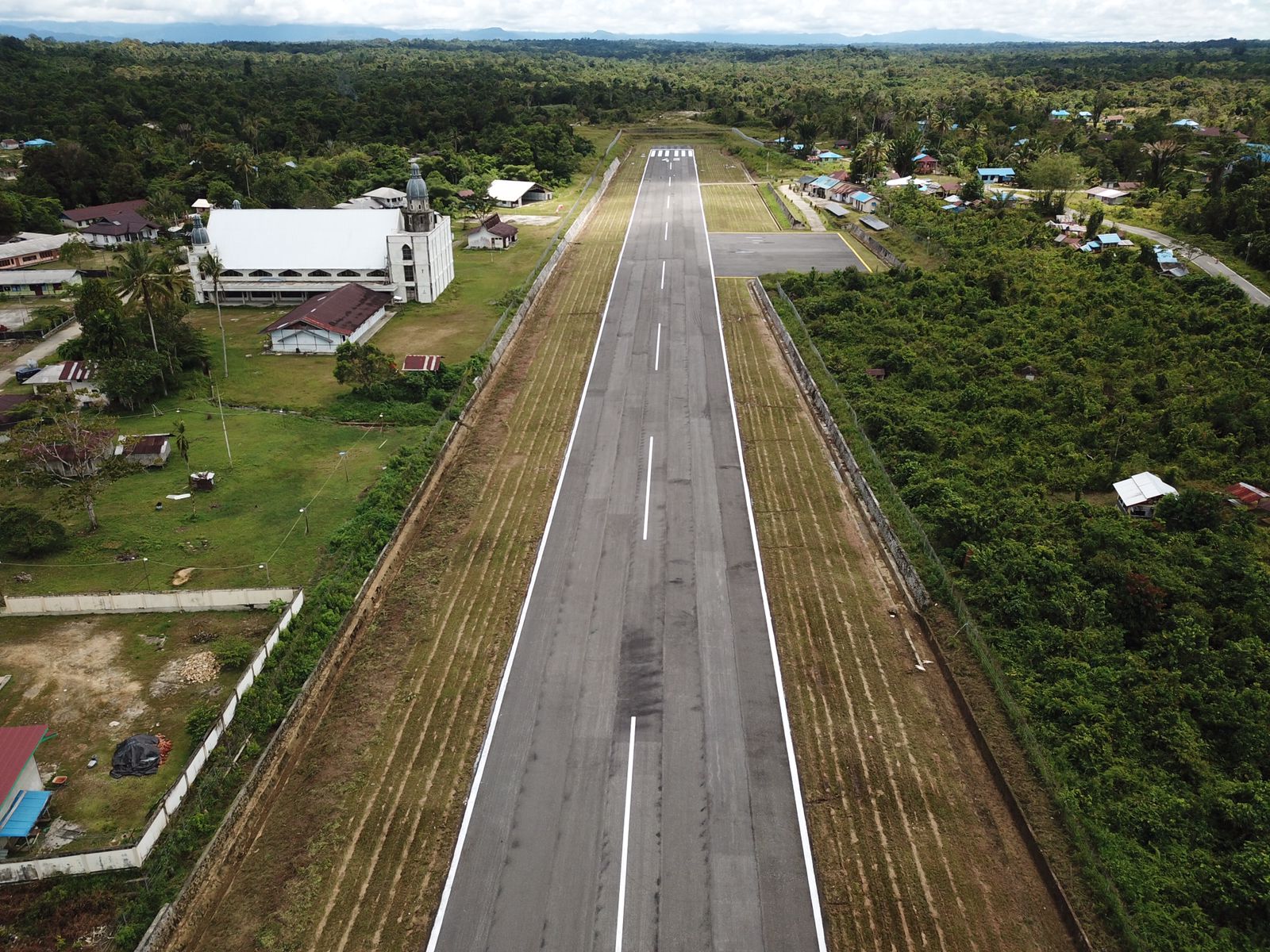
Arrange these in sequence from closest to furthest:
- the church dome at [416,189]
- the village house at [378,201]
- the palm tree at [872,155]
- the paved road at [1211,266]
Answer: the paved road at [1211,266] → the church dome at [416,189] → the village house at [378,201] → the palm tree at [872,155]

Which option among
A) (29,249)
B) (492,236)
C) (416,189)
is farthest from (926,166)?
(29,249)

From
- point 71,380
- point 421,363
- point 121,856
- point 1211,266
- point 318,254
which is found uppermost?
point 318,254

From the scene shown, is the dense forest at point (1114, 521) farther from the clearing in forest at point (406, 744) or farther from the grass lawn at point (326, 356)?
the grass lawn at point (326, 356)

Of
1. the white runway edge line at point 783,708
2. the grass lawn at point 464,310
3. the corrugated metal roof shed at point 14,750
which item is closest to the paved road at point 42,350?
the grass lawn at point 464,310

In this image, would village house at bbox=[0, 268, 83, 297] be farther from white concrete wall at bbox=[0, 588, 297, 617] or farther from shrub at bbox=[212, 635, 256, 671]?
shrub at bbox=[212, 635, 256, 671]

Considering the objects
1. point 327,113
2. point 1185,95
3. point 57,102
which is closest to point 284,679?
point 327,113

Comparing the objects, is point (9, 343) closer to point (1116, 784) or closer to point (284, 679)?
point (284, 679)

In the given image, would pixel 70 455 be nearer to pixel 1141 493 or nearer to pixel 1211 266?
pixel 1141 493
